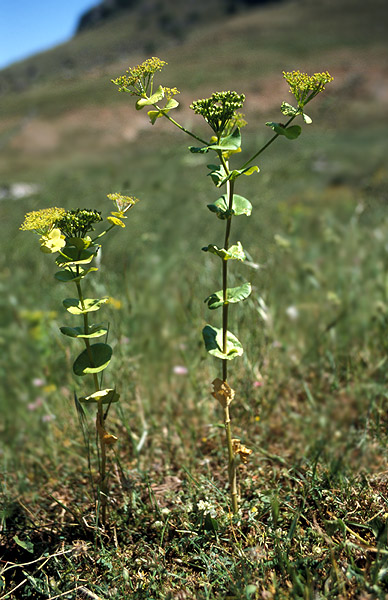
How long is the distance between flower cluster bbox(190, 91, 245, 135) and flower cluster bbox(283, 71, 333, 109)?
0.36 feet

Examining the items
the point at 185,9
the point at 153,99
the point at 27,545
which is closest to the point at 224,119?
the point at 153,99

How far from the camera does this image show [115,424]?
1587 mm

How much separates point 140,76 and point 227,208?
0.34 meters

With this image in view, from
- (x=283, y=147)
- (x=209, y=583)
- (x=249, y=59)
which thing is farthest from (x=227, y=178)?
(x=249, y=59)

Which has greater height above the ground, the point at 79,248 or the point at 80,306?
the point at 79,248

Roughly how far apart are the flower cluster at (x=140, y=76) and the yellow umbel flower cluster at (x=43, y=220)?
12.1 inches

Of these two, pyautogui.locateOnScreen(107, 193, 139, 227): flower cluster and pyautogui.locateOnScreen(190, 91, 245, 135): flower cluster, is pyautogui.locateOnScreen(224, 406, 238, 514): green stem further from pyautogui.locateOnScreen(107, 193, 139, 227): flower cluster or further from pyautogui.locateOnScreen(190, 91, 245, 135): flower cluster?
pyautogui.locateOnScreen(190, 91, 245, 135): flower cluster

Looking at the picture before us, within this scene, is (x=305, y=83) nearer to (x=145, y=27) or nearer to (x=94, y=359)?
(x=94, y=359)

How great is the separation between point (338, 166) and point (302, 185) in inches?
61.6

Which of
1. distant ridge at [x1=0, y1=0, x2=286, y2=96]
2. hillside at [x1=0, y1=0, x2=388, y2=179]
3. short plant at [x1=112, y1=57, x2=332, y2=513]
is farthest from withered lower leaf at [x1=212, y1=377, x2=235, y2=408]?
distant ridge at [x1=0, y1=0, x2=286, y2=96]

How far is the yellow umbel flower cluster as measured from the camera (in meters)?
0.94

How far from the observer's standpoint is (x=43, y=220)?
37.5 inches

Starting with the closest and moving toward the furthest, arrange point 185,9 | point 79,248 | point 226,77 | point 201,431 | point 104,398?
1. point 79,248
2. point 104,398
3. point 201,431
4. point 226,77
5. point 185,9

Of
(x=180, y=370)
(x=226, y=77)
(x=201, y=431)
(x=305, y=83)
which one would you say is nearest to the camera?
(x=305, y=83)
